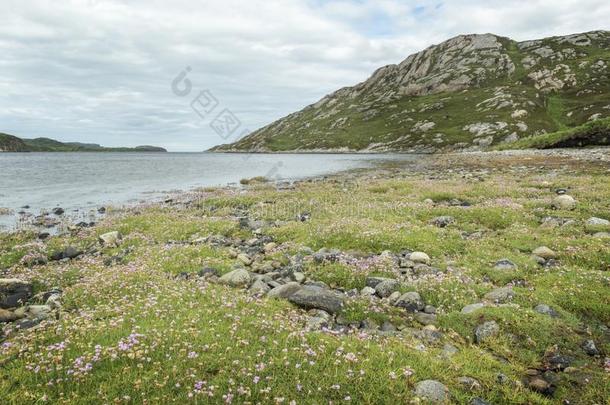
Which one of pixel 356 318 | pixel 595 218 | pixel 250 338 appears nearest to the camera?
pixel 250 338

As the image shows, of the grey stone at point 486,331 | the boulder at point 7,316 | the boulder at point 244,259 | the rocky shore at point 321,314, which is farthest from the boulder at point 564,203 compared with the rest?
the boulder at point 7,316

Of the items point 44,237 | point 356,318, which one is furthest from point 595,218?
point 44,237

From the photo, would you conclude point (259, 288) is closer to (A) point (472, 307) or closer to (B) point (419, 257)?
(A) point (472, 307)

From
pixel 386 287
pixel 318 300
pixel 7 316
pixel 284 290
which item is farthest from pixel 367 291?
pixel 7 316

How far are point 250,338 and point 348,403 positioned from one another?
7.53 feet

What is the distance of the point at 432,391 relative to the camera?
6.31 metres

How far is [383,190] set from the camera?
3281 cm

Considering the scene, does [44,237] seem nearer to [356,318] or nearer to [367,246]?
[367,246]

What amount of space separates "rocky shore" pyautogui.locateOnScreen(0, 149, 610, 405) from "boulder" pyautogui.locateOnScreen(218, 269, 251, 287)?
0.04 metres

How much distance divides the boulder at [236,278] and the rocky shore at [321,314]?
4 centimetres

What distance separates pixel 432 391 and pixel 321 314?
3585 mm

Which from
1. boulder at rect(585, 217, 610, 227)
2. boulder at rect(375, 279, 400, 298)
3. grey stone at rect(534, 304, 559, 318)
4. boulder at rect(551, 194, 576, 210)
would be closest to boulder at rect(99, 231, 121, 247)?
boulder at rect(375, 279, 400, 298)

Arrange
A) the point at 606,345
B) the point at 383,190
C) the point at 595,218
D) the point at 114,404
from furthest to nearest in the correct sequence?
the point at 383,190 < the point at 595,218 < the point at 606,345 < the point at 114,404

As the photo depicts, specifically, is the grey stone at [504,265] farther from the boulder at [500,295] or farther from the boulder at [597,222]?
the boulder at [597,222]
